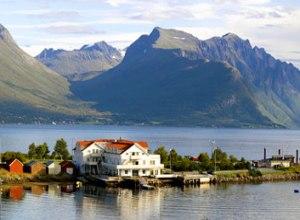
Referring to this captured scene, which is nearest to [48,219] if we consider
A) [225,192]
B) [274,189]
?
[225,192]

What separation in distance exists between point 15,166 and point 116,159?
13.9 metres

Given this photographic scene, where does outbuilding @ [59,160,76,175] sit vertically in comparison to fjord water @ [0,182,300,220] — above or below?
above

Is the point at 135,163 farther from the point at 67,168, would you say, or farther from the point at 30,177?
the point at 30,177

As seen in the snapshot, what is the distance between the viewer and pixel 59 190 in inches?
3533

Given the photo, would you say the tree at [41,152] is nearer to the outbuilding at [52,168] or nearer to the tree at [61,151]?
the tree at [61,151]

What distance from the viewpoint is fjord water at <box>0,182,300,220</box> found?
71438 mm

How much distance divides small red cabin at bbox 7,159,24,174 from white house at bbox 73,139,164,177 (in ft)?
30.4

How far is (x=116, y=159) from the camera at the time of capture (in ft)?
328

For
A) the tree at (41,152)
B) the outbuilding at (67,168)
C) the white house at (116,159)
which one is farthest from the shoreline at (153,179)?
the tree at (41,152)

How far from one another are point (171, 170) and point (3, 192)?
30.2m

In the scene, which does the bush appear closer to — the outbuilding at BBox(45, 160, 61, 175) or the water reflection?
the outbuilding at BBox(45, 160, 61, 175)

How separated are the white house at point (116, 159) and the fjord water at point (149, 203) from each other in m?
6.80

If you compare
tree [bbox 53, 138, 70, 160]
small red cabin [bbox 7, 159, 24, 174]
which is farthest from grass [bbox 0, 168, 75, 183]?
tree [bbox 53, 138, 70, 160]

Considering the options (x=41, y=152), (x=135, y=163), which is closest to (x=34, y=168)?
(x=135, y=163)
